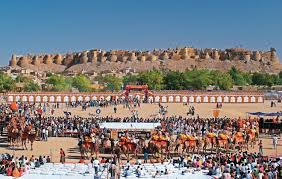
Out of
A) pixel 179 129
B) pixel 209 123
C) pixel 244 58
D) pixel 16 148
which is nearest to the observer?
pixel 16 148

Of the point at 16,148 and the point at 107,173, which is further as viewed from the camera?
the point at 16,148

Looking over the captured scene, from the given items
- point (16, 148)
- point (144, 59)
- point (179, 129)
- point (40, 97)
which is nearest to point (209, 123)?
point (179, 129)

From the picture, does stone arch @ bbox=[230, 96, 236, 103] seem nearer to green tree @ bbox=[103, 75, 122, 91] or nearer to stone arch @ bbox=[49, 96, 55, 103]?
stone arch @ bbox=[49, 96, 55, 103]

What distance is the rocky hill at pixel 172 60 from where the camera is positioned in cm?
17675

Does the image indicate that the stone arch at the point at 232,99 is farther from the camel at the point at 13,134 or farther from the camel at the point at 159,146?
the camel at the point at 159,146

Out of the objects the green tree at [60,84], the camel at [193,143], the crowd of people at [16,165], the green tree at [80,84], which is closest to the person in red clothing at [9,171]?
the crowd of people at [16,165]

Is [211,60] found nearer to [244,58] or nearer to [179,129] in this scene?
[244,58]

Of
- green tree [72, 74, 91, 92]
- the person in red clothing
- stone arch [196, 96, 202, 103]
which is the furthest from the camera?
green tree [72, 74, 91, 92]

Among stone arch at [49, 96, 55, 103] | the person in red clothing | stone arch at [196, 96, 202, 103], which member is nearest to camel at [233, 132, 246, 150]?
the person in red clothing

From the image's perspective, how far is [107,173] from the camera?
17828 millimetres

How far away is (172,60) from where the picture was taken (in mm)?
184500

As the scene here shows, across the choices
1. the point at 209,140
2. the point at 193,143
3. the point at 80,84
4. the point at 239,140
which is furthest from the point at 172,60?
the point at 193,143

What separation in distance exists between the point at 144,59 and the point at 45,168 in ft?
543

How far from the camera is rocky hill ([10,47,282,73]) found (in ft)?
580
